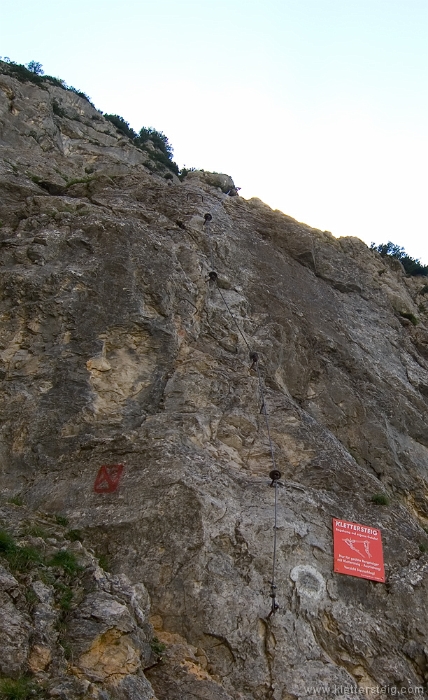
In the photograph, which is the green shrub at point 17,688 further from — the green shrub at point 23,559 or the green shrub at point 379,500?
the green shrub at point 379,500

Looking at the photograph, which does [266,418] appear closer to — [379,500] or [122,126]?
[379,500]

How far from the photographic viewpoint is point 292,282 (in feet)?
66.7

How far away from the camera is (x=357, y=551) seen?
1183 centimetres

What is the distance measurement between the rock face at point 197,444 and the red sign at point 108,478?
69 mm

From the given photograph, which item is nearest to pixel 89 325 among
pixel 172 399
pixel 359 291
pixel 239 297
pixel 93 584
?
pixel 172 399

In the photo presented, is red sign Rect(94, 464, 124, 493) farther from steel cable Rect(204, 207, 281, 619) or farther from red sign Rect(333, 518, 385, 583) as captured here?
red sign Rect(333, 518, 385, 583)

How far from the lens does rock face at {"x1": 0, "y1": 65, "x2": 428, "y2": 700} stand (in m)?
9.38

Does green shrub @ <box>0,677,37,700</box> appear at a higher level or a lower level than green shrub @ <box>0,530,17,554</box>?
lower

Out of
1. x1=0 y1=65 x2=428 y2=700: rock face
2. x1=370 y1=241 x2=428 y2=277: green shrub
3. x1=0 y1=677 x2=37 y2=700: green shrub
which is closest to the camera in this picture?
x1=0 y1=677 x2=37 y2=700: green shrub

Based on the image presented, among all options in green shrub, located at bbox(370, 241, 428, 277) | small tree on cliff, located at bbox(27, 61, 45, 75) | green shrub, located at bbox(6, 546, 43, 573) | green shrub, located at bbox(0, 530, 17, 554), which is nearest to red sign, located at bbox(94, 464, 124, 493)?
green shrub, located at bbox(6, 546, 43, 573)

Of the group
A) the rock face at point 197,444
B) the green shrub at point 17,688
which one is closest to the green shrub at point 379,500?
the rock face at point 197,444

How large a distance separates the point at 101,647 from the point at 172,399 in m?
6.21

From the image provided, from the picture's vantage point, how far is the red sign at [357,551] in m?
11.6

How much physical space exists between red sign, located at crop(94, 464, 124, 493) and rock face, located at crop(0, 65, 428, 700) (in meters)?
0.07
